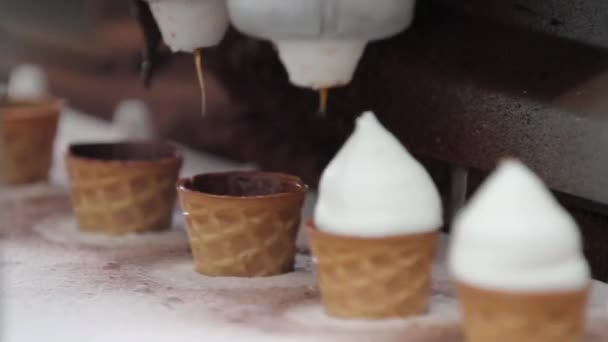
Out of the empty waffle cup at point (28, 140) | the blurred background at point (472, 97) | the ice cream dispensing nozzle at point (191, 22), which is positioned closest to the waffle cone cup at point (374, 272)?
the blurred background at point (472, 97)

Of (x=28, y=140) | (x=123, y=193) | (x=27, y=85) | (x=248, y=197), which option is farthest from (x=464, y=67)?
(x=27, y=85)

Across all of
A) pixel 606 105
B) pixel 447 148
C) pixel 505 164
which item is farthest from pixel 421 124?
pixel 505 164

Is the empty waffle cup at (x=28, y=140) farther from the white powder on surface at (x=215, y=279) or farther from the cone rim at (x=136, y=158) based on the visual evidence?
the white powder on surface at (x=215, y=279)

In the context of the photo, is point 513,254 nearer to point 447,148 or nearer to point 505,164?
point 505,164

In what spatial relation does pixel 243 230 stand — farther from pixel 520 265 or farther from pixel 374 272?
pixel 520 265

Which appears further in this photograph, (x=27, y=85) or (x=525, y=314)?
(x=27, y=85)

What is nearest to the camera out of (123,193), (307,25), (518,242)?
(518,242)
